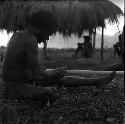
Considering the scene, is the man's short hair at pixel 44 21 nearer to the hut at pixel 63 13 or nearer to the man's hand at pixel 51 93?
the man's hand at pixel 51 93

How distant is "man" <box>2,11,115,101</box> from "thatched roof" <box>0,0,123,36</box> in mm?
6422

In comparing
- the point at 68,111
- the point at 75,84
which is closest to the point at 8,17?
the point at 75,84

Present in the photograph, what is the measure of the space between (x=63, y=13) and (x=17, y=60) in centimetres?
693

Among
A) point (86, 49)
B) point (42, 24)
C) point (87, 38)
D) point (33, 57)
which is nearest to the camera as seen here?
point (33, 57)

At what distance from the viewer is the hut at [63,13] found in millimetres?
11438

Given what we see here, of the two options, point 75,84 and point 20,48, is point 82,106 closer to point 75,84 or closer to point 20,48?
point 75,84

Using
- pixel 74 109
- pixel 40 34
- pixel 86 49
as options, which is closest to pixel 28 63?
pixel 40 34

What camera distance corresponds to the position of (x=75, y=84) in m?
5.46

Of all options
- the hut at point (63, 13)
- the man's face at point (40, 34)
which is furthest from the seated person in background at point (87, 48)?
the man's face at point (40, 34)

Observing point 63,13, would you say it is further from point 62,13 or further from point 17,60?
point 17,60

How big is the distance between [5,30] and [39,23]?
799 centimetres

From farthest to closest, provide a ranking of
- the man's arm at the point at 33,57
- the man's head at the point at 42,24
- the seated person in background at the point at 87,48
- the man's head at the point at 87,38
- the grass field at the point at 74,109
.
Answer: the man's head at the point at 87,38, the seated person in background at the point at 87,48, the man's head at the point at 42,24, the man's arm at the point at 33,57, the grass field at the point at 74,109

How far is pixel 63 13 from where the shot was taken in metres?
11.5

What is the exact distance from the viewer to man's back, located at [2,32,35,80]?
468 centimetres
